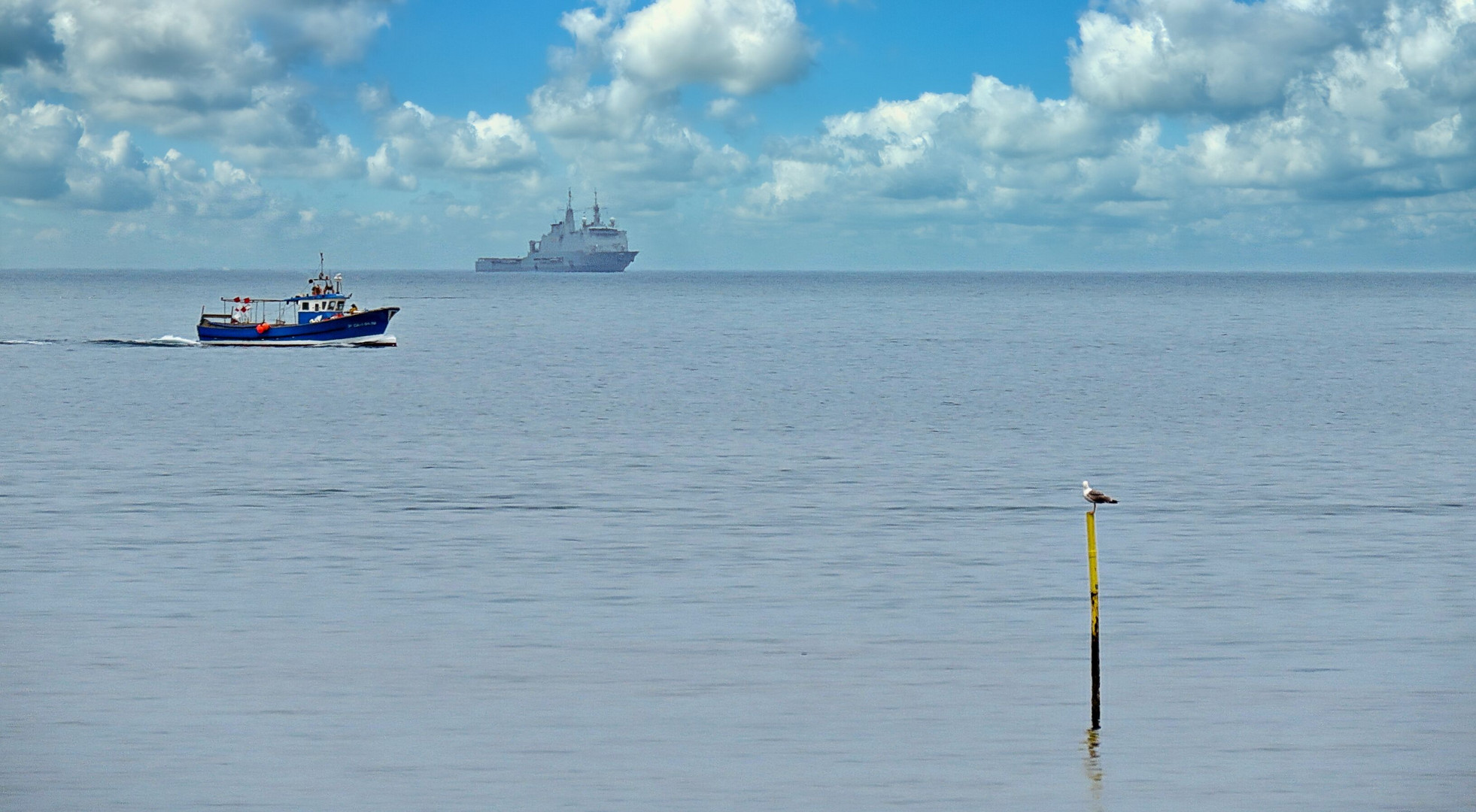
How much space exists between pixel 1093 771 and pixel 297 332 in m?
92.5

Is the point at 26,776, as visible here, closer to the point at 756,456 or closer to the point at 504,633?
the point at 504,633

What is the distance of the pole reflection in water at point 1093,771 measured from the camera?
15875 millimetres

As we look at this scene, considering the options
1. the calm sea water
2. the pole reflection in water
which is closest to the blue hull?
the calm sea water

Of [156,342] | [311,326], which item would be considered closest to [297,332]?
[311,326]

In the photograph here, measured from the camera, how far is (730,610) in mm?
25016

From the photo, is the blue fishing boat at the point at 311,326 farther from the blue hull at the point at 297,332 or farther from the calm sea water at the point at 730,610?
the calm sea water at the point at 730,610

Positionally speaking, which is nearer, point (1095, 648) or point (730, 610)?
point (1095, 648)

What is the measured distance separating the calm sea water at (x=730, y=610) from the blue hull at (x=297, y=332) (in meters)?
42.1

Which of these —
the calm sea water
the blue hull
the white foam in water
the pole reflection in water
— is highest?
the blue hull

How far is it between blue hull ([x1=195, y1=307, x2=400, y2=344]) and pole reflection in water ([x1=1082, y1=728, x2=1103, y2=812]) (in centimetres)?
8812

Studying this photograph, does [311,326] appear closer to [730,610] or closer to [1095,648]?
[730,610]

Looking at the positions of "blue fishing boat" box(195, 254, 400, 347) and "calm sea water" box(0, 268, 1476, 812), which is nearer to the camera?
"calm sea water" box(0, 268, 1476, 812)

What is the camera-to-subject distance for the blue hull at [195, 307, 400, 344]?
103m

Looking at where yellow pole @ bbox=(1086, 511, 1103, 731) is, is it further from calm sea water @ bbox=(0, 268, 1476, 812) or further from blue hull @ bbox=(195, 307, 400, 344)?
blue hull @ bbox=(195, 307, 400, 344)
